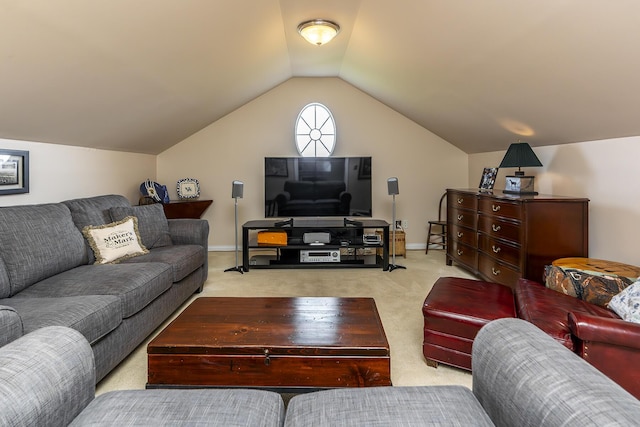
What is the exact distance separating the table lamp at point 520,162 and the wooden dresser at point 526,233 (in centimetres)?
25

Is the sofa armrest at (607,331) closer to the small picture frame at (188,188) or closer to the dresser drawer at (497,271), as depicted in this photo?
the dresser drawer at (497,271)

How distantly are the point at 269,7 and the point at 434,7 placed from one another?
1.27 m

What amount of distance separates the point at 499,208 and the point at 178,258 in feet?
9.28

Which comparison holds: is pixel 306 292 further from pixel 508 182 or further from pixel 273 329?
pixel 508 182

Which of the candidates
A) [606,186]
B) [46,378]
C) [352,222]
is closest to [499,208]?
[606,186]

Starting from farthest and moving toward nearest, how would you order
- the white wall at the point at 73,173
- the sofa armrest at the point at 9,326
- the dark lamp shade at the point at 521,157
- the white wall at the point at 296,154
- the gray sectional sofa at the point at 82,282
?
1. the white wall at the point at 296,154
2. the dark lamp shade at the point at 521,157
3. the white wall at the point at 73,173
4. the gray sectional sofa at the point at 82,282
5. the sofa armrest at the point at 9,326

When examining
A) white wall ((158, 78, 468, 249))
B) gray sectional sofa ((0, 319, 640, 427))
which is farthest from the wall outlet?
gray sectional sofa ((0, 319, 640, 427))

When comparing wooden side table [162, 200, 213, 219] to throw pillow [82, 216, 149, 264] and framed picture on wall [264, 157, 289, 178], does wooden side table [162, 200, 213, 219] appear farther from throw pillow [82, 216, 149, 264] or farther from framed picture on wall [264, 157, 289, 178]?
throw pillow [82, 216, 149, 264]

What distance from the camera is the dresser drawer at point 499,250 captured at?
2.98m

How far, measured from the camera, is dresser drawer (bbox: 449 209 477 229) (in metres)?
3.86

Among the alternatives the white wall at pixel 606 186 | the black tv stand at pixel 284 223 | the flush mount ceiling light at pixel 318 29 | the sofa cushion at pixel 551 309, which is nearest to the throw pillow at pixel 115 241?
the black tv stand at pixel 284 223

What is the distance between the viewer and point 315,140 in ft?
17.3

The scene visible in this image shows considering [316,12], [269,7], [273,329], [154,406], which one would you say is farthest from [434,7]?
[154,406]

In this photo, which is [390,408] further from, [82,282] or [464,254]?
[464,254]
